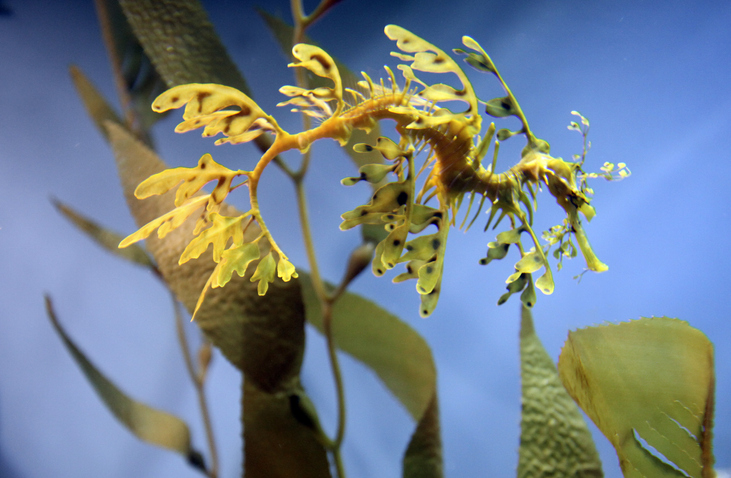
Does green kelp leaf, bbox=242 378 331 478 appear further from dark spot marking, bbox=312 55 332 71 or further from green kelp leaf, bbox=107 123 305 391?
dark spot marking, bbox=312 55 332 71

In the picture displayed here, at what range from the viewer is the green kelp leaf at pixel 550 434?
40 centimetres

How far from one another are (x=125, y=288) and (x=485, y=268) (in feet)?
2.30

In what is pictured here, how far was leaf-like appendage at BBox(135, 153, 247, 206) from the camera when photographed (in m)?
0.21

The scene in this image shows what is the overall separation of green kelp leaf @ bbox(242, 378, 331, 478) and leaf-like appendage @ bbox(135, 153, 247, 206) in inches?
11.1

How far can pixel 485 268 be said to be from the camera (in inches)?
24.4

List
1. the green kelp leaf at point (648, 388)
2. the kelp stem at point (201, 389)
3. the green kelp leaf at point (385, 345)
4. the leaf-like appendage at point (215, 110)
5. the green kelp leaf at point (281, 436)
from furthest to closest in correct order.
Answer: the kelp stem at point (201, 389) < the green kelp leaf at point (385, 345) < the green kelp leaf at point (281, 436) < the green kelp leaf at point (648, 388) < the leaf-like appendage at point (215, 110)

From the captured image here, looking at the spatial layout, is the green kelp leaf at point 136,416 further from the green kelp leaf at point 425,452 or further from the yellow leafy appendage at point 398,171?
the yellow leafy appendage at point 398,171

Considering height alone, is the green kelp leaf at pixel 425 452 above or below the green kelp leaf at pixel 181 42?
below

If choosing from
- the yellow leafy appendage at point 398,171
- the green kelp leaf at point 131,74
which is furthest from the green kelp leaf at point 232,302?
the green kelp leaf at point 131,74

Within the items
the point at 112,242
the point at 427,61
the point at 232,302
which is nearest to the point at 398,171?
the point at 427,61

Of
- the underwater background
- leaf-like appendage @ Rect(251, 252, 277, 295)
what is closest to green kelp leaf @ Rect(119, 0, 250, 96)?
the underwater background

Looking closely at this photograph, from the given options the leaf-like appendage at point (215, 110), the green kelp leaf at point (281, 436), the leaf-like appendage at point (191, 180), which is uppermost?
the leaf-like appendage at point (215, 110)

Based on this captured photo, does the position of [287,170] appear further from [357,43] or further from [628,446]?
[628,446]

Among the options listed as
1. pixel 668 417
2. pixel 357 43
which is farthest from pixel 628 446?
pixel 357 43
